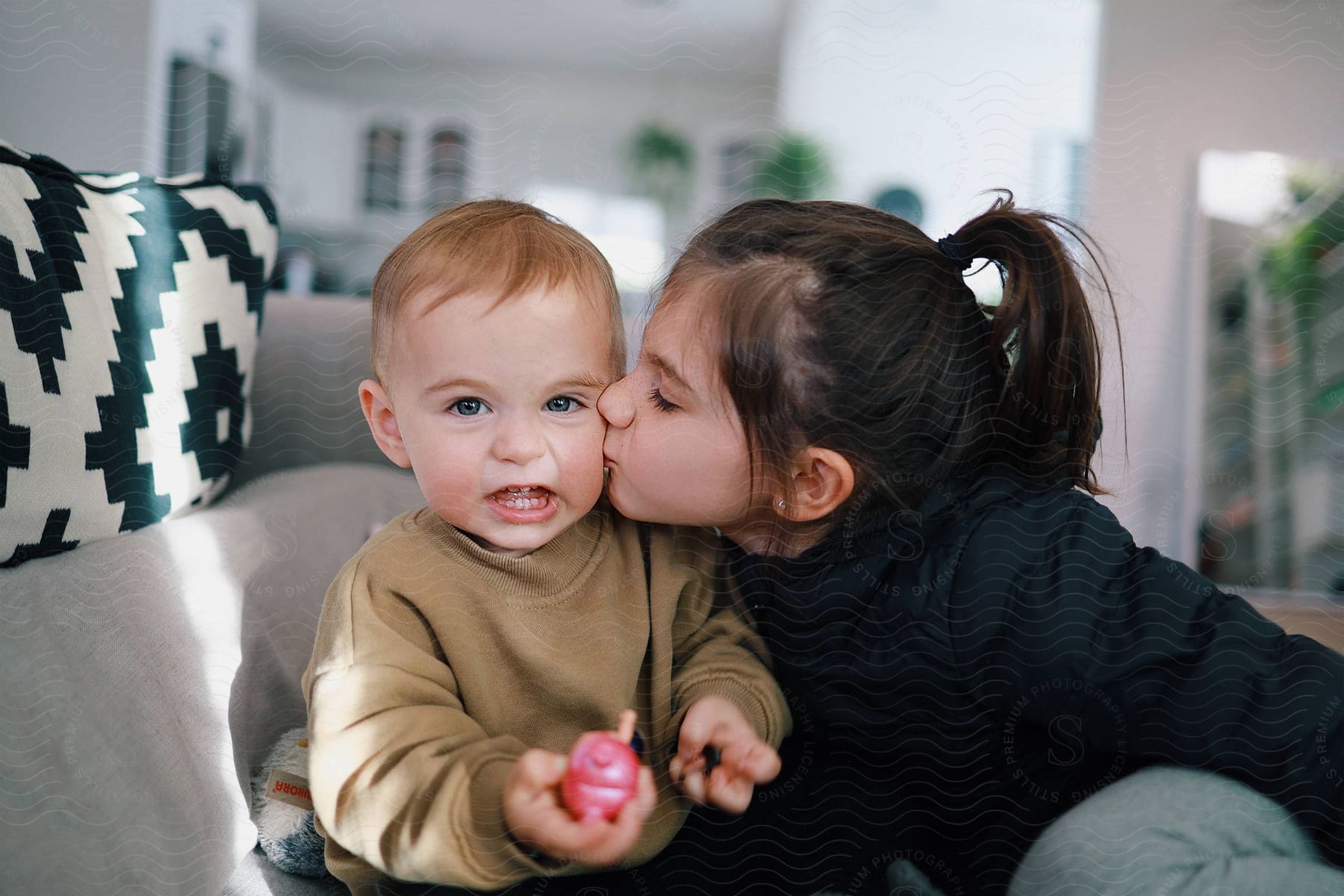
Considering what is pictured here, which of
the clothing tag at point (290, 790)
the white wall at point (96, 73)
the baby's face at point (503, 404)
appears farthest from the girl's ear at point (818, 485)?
the white wall at point (96, 73)

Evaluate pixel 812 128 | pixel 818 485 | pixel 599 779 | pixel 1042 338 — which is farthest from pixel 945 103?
pixel 599 779

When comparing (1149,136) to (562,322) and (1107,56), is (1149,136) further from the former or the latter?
(562,322)

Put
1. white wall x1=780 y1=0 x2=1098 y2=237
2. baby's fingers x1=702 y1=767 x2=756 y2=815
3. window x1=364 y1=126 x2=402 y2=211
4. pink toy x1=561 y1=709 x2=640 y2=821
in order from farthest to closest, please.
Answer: window x1=364 y1=126 x2=402 y2=211
white wall x1=780 y1=0 x2=1098 y2=237
baby's fingers x1=702 y1=767 x2=756 y2=815
pink toy x1=561 y1=709 x2=640 y2=821

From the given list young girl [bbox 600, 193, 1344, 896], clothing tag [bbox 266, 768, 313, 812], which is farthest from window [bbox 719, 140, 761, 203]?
clothing tag [bbox 266, 768, 313, 812]

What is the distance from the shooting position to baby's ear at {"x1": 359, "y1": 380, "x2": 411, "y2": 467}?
52 centimetres

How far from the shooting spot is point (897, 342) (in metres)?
0.52

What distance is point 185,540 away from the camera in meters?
0.63

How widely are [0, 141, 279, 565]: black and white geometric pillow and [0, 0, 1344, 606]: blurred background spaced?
0.24 feet

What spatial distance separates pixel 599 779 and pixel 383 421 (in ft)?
0.82

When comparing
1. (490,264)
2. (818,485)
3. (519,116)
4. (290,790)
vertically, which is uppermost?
(519,116)

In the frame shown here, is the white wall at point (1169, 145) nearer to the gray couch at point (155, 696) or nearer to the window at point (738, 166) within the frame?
the window at point (738, 166)

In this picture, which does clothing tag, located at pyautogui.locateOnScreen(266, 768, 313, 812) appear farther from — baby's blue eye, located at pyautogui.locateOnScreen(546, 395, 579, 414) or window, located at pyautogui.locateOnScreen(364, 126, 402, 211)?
window, located at pyautogui.locateOnScreen(364, 126, 402, 211)

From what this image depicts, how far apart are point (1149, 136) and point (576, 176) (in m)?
0.41

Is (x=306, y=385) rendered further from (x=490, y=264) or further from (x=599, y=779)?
(x=599, y=779)
